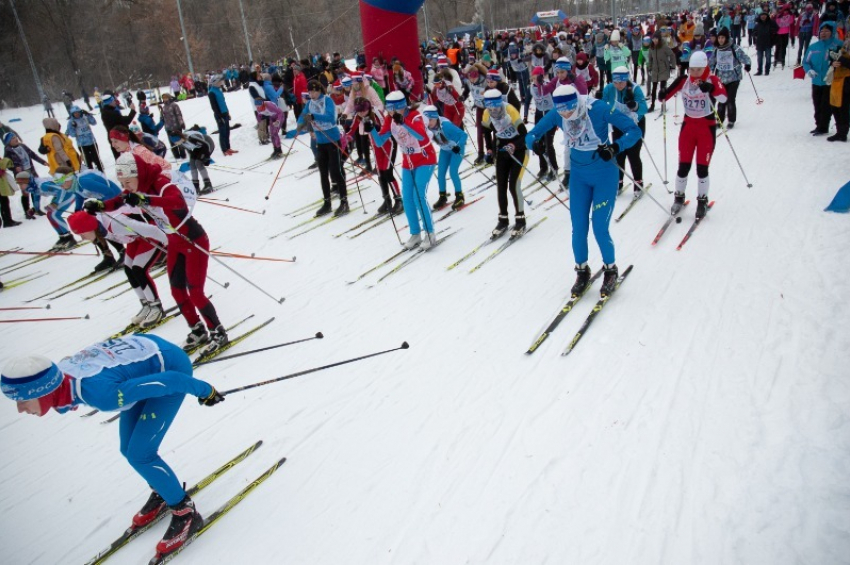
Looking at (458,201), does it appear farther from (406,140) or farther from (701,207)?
(701,207)

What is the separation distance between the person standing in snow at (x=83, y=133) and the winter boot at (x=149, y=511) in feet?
39.3

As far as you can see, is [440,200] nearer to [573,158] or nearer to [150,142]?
[573,158]

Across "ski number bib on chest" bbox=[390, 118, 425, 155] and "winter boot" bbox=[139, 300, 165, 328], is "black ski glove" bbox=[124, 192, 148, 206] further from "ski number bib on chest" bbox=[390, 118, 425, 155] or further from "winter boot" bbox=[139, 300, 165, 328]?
"ski number bib on chest" bbox=[390, 118, 425, 155]

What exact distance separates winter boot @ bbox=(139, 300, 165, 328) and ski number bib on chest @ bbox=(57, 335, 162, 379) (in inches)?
140

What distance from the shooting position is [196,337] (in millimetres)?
5609

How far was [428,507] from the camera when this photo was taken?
320 cm

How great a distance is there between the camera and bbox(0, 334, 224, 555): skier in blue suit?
8.39ft

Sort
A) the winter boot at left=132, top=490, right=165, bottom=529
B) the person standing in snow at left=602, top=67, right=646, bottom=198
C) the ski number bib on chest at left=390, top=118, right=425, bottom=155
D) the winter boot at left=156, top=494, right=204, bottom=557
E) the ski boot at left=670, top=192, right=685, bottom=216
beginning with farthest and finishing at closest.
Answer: the person standing in snow at left=602, top=67, right=646, bottom=198, the ski boot at left=670, top=192, right=685, bottom=216, the ski number bib on chest at left=390, top=118, right=425, bottom=155, the winter boot at left=132, top=490, right=165, bottom=529, the winter boot at left=156, top=494, right=204, bottom=557

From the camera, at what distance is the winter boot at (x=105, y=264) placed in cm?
850

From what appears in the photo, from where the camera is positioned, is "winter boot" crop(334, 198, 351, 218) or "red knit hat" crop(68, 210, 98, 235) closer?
"red knit hat" crop(68, 210, 98, 235)

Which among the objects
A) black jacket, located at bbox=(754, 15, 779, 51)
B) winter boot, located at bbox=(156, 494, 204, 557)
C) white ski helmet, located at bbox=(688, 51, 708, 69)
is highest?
Result: black jacket, located at bbox=(754, 15, 779, 51)

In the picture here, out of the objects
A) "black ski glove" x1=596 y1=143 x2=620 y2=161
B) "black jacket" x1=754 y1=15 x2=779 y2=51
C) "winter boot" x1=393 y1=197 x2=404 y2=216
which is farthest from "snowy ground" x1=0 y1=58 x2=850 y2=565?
"black jacket" x1=754 y1=15 x2=779 y2=51

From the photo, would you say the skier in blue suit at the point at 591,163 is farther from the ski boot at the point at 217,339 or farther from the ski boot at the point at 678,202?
the ski boot at the point at 217,339

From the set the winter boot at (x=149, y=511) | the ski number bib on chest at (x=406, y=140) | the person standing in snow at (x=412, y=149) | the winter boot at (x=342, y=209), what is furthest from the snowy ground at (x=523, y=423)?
the winter boot at (x=342, y=209)
